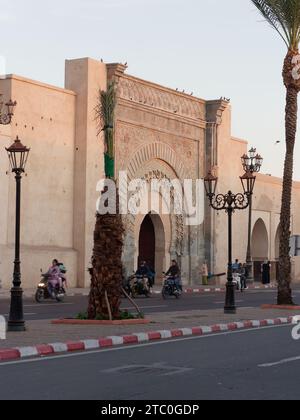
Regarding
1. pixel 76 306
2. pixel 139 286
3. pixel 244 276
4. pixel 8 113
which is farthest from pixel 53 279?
pixel 244 276

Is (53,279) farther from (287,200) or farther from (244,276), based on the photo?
(244,276)

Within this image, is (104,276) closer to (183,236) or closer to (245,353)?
(245,353)

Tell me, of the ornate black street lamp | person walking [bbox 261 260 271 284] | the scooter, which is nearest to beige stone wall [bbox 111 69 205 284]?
person walking [bbox 261 260 271 284]

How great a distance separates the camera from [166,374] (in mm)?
11641

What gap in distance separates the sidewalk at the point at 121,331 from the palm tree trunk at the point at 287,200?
2.66 metres

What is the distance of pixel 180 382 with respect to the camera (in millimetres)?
10875

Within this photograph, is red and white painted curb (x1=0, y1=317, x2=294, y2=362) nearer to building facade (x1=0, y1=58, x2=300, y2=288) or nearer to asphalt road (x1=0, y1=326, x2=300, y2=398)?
asphalt road (x1=0, y1=326, x2=300, y2=398)

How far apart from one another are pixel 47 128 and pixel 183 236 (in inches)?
431

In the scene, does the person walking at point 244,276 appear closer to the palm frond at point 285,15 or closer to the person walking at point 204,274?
the person walking at point 204,274

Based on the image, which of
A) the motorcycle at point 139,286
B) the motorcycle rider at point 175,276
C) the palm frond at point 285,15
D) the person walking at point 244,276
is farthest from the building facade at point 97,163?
the palm frond at point 285,15

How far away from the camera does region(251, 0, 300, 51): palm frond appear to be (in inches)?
1019

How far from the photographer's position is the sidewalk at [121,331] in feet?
47.2

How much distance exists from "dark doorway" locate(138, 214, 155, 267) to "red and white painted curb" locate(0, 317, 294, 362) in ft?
71.3
